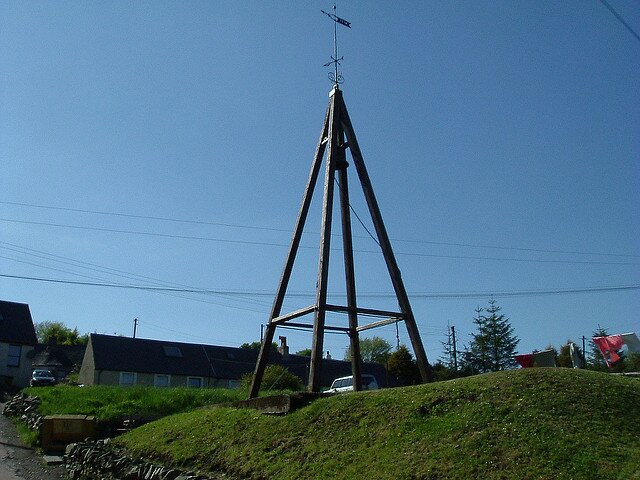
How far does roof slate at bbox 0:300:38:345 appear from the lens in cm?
4622

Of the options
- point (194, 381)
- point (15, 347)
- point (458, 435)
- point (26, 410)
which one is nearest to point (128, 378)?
point (194, 381)

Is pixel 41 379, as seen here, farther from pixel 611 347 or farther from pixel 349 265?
pixel 611 347

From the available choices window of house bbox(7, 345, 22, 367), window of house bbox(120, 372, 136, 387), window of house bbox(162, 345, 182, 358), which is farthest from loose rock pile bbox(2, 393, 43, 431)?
window of house bbox(162, 345, 182, 358)

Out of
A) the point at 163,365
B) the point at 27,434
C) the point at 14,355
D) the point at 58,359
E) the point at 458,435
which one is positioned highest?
the point at 58,359

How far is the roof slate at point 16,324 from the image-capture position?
46.2m

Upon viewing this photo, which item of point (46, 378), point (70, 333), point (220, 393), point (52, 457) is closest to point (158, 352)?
point (46, 378)

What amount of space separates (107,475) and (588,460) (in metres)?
11.1

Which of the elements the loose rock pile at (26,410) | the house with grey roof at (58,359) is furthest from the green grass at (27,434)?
the house with grey roof at (58,359)

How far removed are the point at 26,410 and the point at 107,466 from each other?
12679mm

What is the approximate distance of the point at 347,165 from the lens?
16.8 m

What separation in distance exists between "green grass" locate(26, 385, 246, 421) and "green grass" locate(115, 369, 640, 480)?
10864 millimetres

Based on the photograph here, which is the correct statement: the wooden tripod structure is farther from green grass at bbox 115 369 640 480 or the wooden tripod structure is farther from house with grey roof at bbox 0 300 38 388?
house with grey roof at bbox 0 300 38 388

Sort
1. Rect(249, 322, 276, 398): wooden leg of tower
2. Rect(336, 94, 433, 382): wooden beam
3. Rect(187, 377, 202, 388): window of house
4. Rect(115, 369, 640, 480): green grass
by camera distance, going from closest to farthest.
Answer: Rect(115, 369, 640, 480): green grass
Rect(336, 94, 433, 382): wooden beam
Rect(249, 322, 276, 398): wooden leg of tower
Rect(187, 377, 202, 388): window of house

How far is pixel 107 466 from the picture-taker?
1541cm
